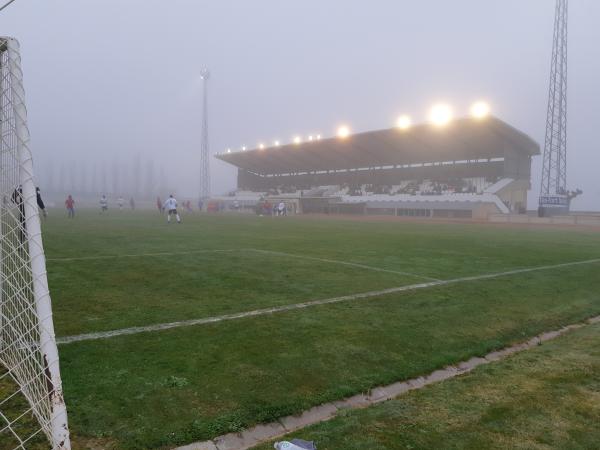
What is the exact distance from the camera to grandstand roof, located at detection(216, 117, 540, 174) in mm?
49531

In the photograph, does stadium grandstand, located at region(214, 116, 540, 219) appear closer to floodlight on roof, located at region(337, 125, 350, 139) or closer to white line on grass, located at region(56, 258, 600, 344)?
floodlight on roof, located at region(337, 125, 350, 139)

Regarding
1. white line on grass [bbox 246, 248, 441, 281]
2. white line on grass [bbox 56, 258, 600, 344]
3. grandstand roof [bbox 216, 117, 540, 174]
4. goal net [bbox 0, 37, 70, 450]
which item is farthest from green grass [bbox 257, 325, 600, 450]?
grandstand roof [bbox 216, 117, 540, 174]

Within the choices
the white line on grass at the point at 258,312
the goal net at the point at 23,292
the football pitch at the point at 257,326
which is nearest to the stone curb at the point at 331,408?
the football pitch at the point at 257,326

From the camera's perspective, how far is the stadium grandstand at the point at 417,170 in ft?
162

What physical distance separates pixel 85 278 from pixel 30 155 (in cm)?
604

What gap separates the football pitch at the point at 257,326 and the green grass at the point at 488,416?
475mm

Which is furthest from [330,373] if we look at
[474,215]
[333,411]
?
[474,215]

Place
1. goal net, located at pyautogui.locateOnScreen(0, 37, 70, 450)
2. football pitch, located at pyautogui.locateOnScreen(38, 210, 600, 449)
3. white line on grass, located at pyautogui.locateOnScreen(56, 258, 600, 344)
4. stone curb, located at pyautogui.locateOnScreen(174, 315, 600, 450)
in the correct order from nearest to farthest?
goal net, located at pyautogui.locateOnScreen(0, 37, 70, 450)
stone curb, located at pyautogui.locateOnScreen(174, 315, 600, 450)
football pitch, located at pyautogui.locateOnScreen(38, 210, 600, 449)
white line on grass, located at pyautogui.locateOnScreen(56, 258, 600, 344)

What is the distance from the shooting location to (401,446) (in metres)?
3.14

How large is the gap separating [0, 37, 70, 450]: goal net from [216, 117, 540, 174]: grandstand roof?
49106 millimetres

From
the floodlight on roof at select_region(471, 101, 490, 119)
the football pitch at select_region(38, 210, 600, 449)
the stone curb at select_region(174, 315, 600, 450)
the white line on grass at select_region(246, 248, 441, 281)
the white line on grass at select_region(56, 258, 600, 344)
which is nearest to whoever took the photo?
the stone curb at select_region(174, 315, 600, 450)

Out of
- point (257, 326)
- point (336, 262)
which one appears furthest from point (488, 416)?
point (336, 262)

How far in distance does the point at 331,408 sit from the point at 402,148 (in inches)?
2274

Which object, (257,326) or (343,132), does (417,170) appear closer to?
(343,132)
